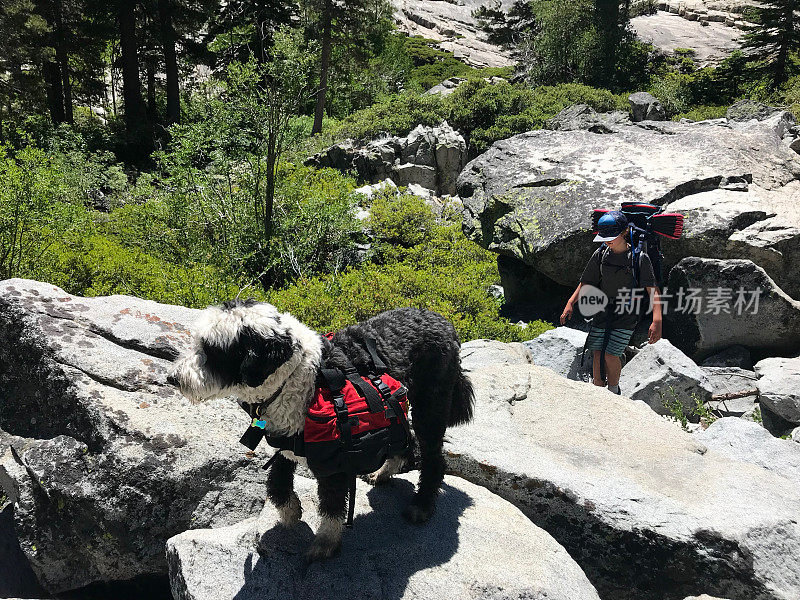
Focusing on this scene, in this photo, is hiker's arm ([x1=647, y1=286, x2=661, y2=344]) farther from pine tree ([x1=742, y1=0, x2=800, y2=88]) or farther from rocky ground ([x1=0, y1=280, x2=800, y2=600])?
pine tree ([x1=742, y1=0, x2=800, y2=88])

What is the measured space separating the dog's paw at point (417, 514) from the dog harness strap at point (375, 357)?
0.98m

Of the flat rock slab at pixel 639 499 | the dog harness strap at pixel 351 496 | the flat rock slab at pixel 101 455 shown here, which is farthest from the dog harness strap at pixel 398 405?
the flat rock slab at pixel 101 455

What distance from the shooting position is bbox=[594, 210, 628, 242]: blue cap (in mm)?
5641

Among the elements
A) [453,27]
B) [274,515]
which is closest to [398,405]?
[274,515]

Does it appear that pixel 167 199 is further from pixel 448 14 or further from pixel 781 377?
pixel 448 14

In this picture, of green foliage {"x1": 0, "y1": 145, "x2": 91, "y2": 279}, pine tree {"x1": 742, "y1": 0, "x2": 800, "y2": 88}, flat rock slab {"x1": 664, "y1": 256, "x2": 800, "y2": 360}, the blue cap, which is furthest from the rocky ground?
pine tree {"x1": 742, "y1": 0, "x2": 800, "y2": 88}

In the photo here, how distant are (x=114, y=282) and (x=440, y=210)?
304 inches

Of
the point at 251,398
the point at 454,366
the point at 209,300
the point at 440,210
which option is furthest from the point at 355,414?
the point at 440,210

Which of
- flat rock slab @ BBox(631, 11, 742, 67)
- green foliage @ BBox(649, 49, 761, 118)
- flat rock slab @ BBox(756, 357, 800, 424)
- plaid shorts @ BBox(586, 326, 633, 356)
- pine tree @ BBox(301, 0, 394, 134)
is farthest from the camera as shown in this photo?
flat rock slab @ BBox(631, 11, 742, 67)

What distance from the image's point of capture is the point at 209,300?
6402 millimetres

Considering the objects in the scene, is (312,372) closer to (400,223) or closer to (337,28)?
(400,223)

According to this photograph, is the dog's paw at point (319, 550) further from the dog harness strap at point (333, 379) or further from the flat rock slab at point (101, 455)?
the dog harness strap at point (333, 379)

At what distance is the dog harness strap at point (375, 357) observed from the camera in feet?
9.75

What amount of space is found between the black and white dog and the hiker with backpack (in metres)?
2.80
